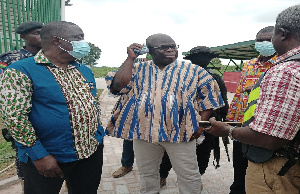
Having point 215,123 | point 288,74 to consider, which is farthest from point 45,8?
point 288,74

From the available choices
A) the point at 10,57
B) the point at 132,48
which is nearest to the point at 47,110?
the point at 132,48

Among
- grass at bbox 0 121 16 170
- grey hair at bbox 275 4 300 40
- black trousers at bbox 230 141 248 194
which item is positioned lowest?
grass at bbox 0 121 16 170

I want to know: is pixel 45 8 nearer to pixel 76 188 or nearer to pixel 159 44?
pixel 159 44

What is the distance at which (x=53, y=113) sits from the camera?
5.39ft

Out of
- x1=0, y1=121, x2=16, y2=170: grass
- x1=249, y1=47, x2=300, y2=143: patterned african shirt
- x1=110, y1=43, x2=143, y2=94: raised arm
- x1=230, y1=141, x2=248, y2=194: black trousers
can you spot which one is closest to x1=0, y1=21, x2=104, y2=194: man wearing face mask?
x1=110, y1=43, x2=143, y2=94: raised arm

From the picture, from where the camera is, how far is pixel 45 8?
16.4ft

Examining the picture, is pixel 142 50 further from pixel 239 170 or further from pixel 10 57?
pixel 239 170

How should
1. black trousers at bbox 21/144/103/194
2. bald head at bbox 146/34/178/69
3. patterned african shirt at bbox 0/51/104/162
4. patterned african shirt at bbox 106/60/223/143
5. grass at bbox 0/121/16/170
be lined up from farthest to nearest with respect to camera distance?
1. grass at bbox 0/121/16/170
2. bald head at bbox 146/34/178/69
3. patterned african shirt at bbox 106/60/223/143
4. black trousers at bbox 21/144/103/194
5. patterned african shirt at bbox 0/51/104/162

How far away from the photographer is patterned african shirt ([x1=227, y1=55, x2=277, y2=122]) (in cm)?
252

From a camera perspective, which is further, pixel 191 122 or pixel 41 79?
pixel 191 122

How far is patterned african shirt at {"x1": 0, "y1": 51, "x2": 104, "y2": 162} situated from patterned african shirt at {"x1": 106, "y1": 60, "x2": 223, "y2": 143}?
468mm

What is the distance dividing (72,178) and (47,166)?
→ 1.17 feet

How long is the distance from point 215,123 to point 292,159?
50 centimetres

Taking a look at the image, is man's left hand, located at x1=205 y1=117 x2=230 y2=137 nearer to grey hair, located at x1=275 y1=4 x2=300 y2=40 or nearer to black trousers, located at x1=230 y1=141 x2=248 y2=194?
grey hair, located at x1=275 y1=4 x2=300 y2=40
